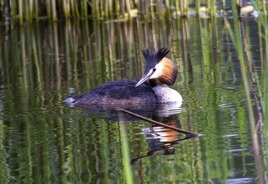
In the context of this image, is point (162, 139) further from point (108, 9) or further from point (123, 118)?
point (108, 9)

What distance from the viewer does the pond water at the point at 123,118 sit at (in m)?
5.63

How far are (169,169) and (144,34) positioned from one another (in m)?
9.47

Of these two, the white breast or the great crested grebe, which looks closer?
the white breast

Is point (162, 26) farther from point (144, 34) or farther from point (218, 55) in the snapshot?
point (218, 55)

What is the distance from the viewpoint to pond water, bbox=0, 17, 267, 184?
5.63m

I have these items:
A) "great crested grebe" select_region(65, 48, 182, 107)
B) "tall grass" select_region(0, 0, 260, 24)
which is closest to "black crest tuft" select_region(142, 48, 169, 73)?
"great crested grebe" select_region(65, 48, 182, 107)

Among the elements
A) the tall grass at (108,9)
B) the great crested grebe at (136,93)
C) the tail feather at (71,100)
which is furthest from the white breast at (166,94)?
the tall grass at (108,9)

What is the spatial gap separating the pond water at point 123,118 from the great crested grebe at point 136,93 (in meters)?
0.20

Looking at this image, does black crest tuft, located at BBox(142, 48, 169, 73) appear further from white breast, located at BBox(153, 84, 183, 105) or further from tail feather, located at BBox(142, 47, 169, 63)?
white breast, located at BBox(153, 84, 183, 105)

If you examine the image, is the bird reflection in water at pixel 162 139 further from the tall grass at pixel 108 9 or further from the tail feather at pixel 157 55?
the tall grass at pixel 108 9

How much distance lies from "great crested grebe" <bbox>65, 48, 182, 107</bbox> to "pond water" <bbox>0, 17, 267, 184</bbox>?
197mm

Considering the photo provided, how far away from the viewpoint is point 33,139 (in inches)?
280

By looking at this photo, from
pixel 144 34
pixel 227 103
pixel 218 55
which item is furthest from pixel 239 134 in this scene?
pixel 144 34

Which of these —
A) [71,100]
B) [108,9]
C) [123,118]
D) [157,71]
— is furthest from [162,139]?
[108,9]
